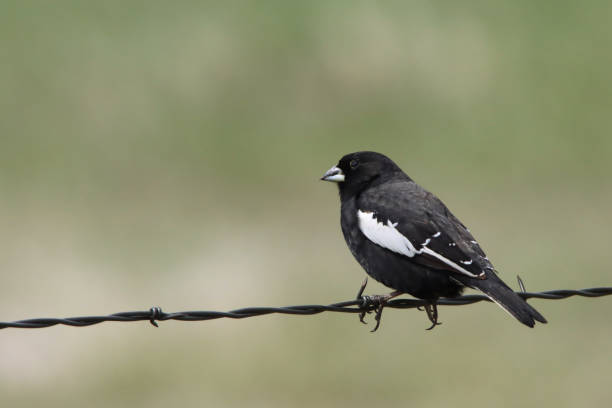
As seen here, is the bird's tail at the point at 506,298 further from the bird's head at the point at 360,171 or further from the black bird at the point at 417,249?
the bird's head at the point at 360,171

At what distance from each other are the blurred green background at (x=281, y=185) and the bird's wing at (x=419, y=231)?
6116 millimetres

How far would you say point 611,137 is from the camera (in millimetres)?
20922

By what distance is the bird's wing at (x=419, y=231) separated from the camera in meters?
6.69

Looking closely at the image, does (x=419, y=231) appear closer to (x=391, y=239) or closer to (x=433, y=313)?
(x=391, y=239)

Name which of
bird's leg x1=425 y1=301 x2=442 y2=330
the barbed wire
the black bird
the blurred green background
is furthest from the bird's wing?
the blurred green background

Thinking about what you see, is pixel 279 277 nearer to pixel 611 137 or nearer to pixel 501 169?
pixel 501 169

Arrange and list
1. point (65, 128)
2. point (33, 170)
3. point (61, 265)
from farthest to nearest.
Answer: point (65, 128)
point (33, 170)
point (61, 265)

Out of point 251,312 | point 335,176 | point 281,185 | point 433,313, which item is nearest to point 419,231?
point 433,313

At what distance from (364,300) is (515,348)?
7.69 meters

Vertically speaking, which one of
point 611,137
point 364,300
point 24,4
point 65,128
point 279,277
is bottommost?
point 364,300

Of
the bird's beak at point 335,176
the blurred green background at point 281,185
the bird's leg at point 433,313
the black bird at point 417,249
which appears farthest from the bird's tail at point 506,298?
the blurred green background at point 281,185

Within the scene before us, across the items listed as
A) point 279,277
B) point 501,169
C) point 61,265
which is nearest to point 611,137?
point 501,169

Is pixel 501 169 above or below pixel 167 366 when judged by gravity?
above

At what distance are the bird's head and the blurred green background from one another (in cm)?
536
